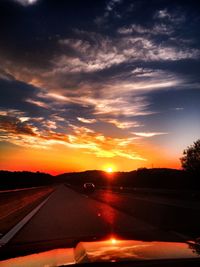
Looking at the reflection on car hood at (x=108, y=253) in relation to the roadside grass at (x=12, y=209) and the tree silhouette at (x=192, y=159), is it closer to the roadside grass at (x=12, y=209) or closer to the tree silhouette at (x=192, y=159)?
the roadside grass at (x=12, y=209)

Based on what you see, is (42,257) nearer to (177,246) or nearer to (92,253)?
(92,253)

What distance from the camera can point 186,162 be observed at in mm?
84875

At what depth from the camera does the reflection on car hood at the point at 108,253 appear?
4.72m

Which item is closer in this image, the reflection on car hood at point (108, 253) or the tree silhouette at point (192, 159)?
the reflection on car hood at point (108, 253)

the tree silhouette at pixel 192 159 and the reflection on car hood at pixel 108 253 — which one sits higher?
the tree silhouette at pixel 192 159

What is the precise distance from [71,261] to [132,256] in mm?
702

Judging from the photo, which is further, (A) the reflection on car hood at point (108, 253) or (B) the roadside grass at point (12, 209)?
(B) the roadside grass at point (12, 209)

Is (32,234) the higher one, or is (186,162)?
(186,162)

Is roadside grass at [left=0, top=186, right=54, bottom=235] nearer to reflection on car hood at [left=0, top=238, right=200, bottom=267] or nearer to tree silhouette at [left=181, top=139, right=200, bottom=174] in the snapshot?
reflection on car hood at [left=0, top=238, right=200, bottom=267]

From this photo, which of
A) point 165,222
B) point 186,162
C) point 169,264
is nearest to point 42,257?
point 169,264

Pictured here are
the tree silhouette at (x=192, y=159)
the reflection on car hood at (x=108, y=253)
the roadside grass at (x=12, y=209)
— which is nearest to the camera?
the reflection on car hood at (x=108, y=253)

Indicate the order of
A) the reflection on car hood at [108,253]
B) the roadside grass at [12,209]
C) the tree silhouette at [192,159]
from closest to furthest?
the reflection on car hood at [108,253] → the roadside grass at [12,209] → the tree silhouette at [192,159]

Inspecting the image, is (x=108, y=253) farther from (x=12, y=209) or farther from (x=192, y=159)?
(x=192, y=159)

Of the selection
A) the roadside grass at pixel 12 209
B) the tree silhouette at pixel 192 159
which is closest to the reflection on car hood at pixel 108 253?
the roadside grass at pixel 12 209
